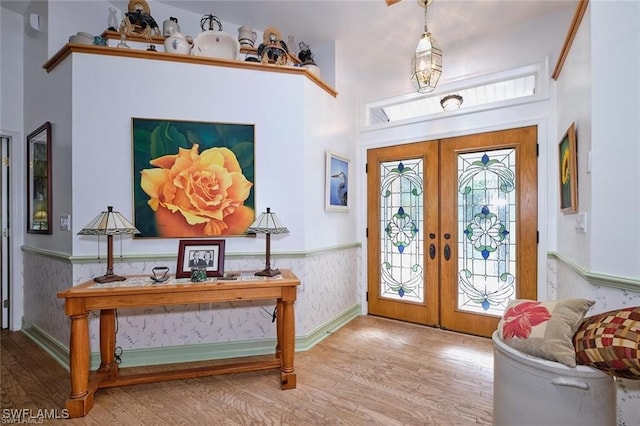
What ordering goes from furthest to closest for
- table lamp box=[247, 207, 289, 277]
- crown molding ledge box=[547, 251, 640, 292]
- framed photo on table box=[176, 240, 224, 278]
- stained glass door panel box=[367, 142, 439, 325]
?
stained glass door panel box=[367, 142, 439, 325], table lamp box=[247, 207, 289, 277], framed photo on table box=[176, 240, 224, 278], crown molding ledge box=[547, 251, 640, 292]

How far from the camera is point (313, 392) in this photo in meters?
2.15

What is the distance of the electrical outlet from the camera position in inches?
98.0

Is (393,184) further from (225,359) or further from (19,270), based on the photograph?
(19,270)

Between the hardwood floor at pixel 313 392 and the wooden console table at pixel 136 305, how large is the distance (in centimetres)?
9

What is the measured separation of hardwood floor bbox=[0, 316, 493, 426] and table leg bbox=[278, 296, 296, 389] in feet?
0.21

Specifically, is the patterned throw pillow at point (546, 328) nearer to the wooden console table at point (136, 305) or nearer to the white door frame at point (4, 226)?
the wooden console table at point (136, 305)

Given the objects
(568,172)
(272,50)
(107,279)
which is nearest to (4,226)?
(107,279)

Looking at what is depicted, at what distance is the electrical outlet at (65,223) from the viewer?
2.49 metres

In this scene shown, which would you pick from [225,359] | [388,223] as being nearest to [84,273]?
[225,359]

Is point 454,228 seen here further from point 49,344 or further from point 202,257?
point 49,344

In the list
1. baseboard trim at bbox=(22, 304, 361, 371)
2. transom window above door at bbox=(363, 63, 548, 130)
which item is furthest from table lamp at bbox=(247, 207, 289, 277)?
transom window above door at bbox=(363, 63, 548, 130)

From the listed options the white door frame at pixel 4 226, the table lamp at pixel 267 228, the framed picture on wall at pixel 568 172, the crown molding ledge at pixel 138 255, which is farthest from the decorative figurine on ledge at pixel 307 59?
the white door frame at pixel 4 226

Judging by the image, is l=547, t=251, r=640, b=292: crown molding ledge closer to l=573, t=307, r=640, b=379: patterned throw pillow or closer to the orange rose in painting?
l=573, t=307, r=640, b=379: patterned throw pillow

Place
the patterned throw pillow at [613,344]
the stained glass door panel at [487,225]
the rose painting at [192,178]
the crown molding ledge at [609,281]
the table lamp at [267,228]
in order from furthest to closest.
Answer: the stained glass door panel at [487,225]
the rose painting at [192,178]
the table lamp at [267,228]
the crown molding ledge at [609,281]
the patterned throw pillow at [613,344]
